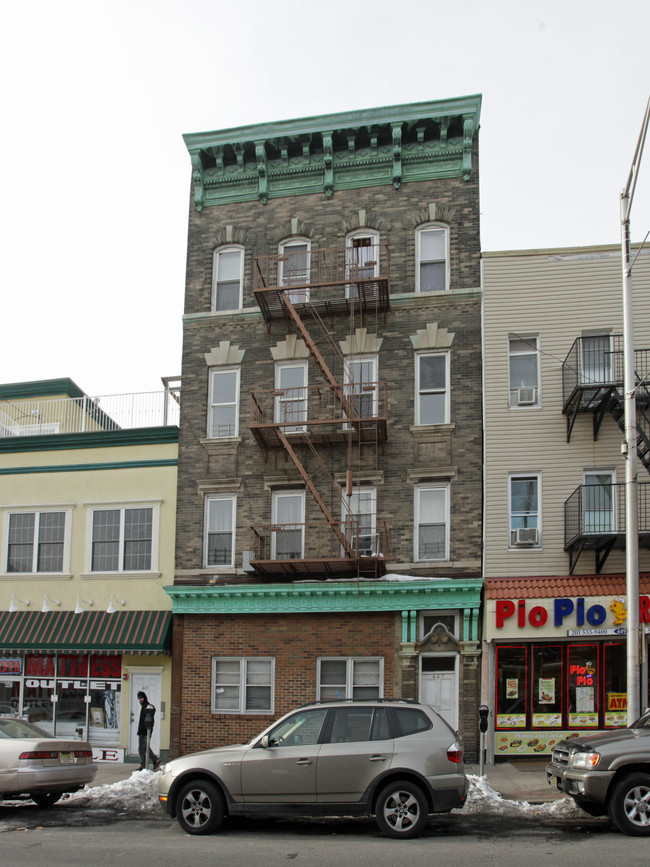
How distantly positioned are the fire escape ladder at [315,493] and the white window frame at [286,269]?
3383mm

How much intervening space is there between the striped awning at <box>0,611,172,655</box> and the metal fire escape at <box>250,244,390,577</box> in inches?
111

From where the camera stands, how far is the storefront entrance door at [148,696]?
21.4 metres

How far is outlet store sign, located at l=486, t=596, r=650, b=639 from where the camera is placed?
1917cm

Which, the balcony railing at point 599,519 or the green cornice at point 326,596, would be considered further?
the green cornice at point 326,596

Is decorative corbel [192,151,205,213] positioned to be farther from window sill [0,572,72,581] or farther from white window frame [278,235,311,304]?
window sill [0,572,72,581]

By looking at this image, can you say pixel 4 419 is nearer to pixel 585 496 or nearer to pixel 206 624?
pixel 206 624

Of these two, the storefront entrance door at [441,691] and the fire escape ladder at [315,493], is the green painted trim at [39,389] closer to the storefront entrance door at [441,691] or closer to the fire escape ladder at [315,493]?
the fire escape ladder at [315,493]

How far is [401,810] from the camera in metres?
11.7

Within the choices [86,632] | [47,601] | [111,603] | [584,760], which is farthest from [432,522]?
[584,760]

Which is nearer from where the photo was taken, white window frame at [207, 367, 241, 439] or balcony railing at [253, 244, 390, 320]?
balcony railing at [253, 244, 390, 320]

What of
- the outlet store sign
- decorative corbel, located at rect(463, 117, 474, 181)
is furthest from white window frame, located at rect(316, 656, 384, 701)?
decorative corbel, located at rect(463, 117, 474, 181)

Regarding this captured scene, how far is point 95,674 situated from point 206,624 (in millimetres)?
2979

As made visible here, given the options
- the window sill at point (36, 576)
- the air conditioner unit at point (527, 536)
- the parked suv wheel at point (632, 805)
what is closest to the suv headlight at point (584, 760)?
the parked suv wheel at point (632, 805)

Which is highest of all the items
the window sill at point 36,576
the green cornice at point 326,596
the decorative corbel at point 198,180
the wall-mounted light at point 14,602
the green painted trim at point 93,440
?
the decorative corbel at point 198,180
